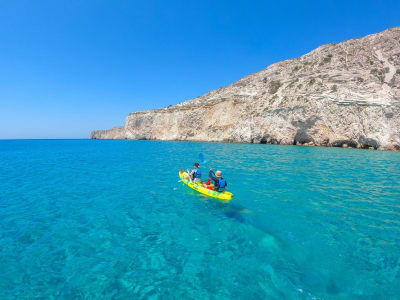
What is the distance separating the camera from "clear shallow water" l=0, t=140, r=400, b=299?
18.0 feet

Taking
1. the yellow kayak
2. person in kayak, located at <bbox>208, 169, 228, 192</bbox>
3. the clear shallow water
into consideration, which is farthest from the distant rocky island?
person in kayak, located at <bbox>208, 169, 228, 192</bbox>

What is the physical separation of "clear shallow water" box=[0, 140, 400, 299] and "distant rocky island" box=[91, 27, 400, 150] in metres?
39.2

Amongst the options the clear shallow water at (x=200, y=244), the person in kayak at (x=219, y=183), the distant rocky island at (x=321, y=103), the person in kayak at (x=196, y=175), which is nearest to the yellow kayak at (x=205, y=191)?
the person in kayak at (x=219, y=183)

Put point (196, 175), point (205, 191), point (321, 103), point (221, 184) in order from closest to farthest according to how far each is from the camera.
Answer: point (221, 184), point (205, 191), point (196, 175), point (321, 103)

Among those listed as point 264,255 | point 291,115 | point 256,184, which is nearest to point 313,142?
point 291,115

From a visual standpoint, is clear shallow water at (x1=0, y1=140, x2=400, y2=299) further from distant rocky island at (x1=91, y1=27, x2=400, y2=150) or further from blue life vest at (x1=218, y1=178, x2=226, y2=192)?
distant rocky island at (x1=91, y1=27, x2=400, y2=150)

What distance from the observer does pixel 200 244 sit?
7.50m

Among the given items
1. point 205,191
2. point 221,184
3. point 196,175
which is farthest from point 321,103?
point 221,184

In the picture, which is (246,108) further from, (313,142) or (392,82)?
(392,82)

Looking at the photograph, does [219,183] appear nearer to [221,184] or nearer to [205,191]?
[221,184]

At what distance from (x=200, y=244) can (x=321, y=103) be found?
53.9 m

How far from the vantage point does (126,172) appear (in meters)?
20.4

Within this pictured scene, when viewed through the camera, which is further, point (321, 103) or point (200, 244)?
point (321, 103)

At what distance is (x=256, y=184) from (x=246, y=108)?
57.4 meters
